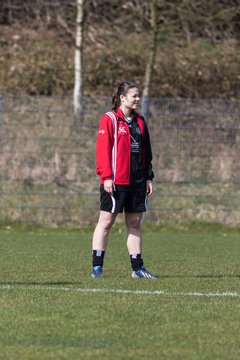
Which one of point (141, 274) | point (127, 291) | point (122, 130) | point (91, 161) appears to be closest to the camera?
point (127, 291)

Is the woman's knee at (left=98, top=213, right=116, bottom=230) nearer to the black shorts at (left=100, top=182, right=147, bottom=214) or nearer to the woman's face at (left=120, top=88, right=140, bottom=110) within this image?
the black shorts at (left=100, top=182, right=147, bottom=214)

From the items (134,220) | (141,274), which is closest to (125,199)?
(134,220)

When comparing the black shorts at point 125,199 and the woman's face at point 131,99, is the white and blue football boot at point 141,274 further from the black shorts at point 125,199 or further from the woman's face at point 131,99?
the woman's face at point 131,99

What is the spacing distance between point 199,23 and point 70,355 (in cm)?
2304

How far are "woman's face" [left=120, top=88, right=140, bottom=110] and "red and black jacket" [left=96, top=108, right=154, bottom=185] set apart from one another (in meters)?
0.13

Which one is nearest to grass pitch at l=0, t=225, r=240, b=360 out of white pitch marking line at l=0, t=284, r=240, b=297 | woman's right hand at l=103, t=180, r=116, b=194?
white pitch marking line at l=0, t=284, r=240, b=297

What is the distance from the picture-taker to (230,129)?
67.7ft

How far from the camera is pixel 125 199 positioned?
36.5 feet

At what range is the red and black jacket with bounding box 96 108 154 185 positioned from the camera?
10875 mm

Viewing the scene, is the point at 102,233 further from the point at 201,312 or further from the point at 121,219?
the point at 121,219

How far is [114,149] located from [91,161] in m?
9.64

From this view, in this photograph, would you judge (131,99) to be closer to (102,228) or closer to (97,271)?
(102,228)

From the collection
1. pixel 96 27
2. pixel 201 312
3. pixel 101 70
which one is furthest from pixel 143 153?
pixel 96 27

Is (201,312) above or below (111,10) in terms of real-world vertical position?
below
